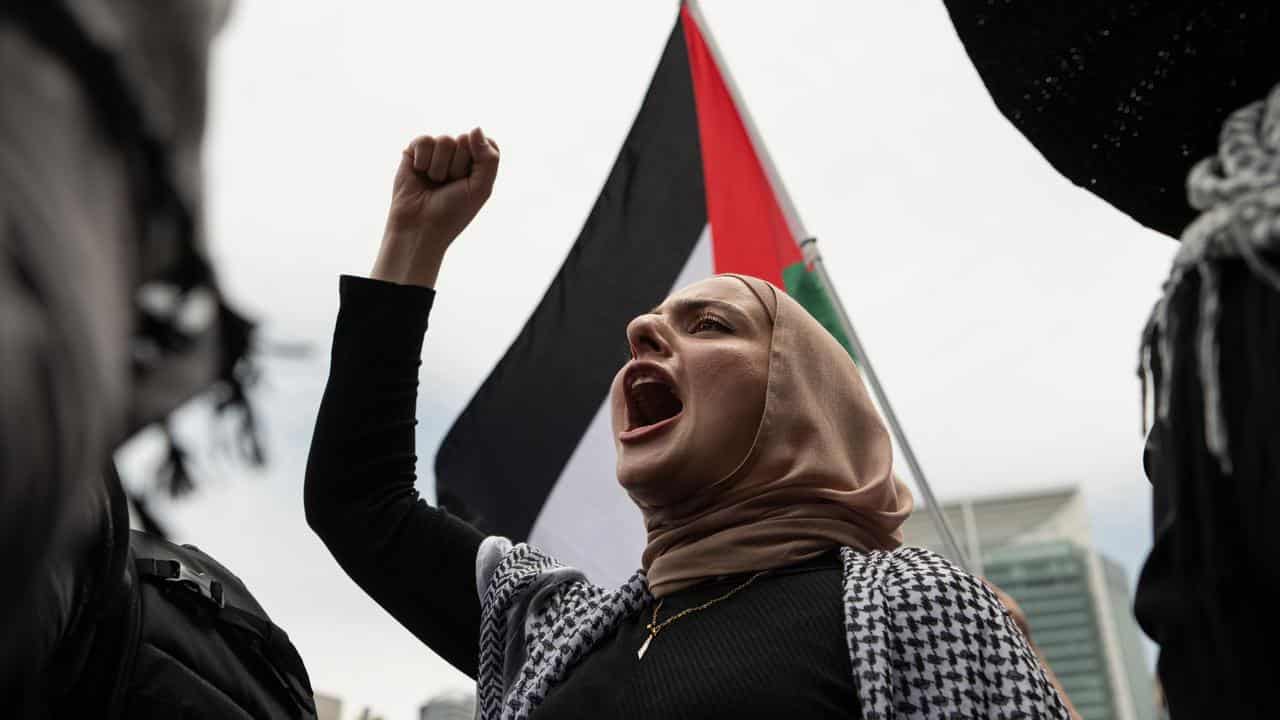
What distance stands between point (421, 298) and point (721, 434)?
0.70 m

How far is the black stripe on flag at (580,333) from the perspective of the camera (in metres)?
4.22

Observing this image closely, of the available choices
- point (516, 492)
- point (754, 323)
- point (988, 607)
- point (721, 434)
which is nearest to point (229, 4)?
point (988, 607)

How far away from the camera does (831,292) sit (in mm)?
3893

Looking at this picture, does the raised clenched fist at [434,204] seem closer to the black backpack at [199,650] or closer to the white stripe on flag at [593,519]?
the black backpack at [199,650]

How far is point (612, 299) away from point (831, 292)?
99 cm

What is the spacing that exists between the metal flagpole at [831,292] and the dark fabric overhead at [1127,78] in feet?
7.10

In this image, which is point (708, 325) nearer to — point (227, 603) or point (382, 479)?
point (382, 479)

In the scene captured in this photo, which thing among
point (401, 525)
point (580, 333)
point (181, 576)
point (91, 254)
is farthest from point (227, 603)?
point (580, 333)

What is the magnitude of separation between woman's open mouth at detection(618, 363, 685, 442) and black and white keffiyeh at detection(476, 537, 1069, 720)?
1.27 ft

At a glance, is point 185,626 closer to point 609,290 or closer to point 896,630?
point 896,630

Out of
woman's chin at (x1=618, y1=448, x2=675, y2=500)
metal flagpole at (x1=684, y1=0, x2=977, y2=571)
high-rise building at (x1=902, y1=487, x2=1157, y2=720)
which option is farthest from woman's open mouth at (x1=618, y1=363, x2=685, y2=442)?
high-rise building at (x1=902, y1=487, x2=1157, y2=720)

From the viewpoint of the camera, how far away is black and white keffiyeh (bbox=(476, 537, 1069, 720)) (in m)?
1.67

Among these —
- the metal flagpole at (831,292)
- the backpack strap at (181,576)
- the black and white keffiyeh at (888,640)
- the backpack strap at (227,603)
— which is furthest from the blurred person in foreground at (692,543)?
the metal flagpole at (831,292)

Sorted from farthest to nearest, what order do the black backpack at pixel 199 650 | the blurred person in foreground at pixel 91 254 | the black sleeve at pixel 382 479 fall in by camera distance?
the black sleeve at pixel 382 479
the black backpack at pixel 199 650
the blurred person in foreground at pixel 91 254
